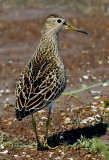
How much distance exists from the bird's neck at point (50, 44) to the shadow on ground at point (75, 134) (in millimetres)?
1650

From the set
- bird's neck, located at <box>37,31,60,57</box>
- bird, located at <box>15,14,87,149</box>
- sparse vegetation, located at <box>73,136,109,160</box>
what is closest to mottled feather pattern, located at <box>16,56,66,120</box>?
bird, located at <box>15,14,87,149</box>

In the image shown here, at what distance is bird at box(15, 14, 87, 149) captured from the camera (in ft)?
21.2

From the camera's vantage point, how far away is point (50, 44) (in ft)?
24.0

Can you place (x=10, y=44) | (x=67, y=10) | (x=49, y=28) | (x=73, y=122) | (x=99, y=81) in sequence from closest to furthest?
(x=49, y=28)
(x=73, y=122)
(x=99, y=81)
(x=10, y=44)
(x=67, y=10)

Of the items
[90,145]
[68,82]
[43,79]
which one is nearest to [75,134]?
[90,145]

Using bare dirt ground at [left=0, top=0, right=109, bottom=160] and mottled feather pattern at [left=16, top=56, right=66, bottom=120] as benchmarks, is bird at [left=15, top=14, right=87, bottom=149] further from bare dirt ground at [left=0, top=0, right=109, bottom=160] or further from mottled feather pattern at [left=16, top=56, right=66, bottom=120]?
bare dirt ground at [left=0, top=0, right=109, bottom=160]

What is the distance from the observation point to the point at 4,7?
19.6 meters

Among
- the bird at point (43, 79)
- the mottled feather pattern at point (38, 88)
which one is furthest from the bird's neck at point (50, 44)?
the mottled feather pattern at point (38, 88)

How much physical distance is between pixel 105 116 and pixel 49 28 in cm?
242

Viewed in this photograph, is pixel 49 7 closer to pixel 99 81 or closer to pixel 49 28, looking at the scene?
pixel 99 81

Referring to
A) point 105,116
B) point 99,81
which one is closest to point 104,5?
point 99,81

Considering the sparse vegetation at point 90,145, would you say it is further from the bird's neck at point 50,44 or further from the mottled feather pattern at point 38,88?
the bird's neck at point 50,44

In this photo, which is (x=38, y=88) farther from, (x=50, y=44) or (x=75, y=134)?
(x=75, y=134)

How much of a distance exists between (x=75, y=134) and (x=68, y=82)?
3318mm
